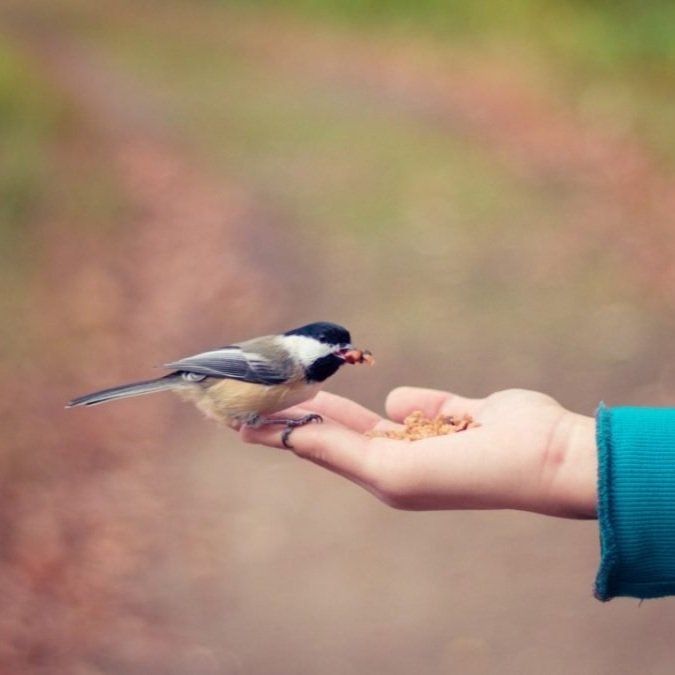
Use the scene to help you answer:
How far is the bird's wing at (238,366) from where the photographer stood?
1.18 metres

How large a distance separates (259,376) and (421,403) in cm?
22

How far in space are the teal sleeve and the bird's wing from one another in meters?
0.43

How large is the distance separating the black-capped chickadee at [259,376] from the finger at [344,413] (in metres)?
0.04

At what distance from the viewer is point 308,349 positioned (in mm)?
1183

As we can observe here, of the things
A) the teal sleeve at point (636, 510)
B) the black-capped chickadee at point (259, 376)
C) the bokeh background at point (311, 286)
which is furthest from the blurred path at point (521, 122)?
the teal sleeve at point (636, 510)

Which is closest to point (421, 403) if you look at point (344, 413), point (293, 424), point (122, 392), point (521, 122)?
point (344, 413)

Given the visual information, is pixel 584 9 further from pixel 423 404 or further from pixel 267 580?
pixel 267 580

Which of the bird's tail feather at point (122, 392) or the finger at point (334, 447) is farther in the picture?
the bird's tail feather at point (122, 392)

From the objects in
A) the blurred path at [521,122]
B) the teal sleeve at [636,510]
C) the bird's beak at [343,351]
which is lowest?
the teal sleeve at [636,510]

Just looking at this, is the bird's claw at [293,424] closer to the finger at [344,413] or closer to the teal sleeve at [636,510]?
the finger at [344,413]

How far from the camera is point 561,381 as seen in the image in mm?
1565

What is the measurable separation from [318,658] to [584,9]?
45.5 inches

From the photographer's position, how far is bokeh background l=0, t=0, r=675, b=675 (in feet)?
4.68

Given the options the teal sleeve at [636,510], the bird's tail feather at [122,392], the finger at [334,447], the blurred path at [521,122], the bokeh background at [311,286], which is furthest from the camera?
the blurred path at [521,122]
